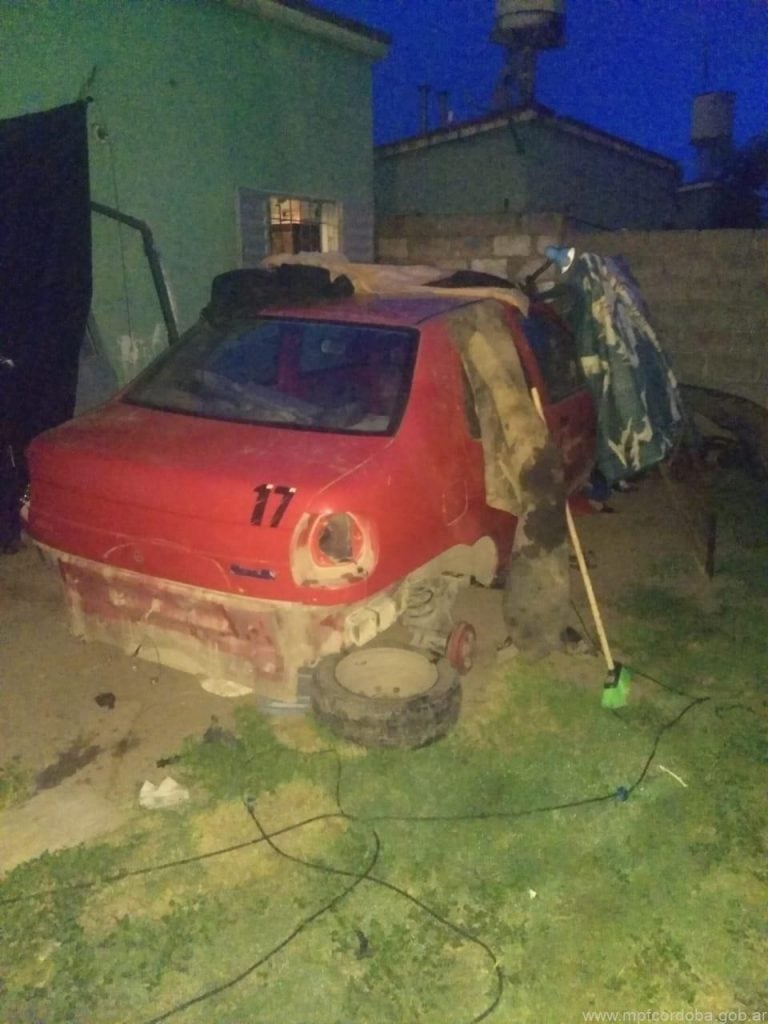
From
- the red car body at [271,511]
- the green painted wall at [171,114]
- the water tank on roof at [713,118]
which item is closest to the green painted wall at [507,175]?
the green painted wall at [171,114]

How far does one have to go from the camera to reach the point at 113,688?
13.5ft

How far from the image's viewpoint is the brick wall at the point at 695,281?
8430 mm

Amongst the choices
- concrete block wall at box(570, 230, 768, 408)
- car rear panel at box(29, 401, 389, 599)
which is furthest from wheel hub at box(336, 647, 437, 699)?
concrete block wall at box(570, 230, 768, 408)

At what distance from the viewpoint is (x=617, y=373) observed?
506 cm

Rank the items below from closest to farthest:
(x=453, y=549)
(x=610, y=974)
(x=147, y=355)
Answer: (x=610, y=974) < (x=453, y=549) < (x=147, y=355)

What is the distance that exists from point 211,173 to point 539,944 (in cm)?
741

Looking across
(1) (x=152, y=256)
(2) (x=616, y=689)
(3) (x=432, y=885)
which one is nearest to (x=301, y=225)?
(1) (x=152, y=256)

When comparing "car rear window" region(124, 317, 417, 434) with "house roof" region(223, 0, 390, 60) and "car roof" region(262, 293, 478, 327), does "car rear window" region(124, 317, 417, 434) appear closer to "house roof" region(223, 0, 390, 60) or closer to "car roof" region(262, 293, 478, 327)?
"car roof" region(262, 293, 478, 327)

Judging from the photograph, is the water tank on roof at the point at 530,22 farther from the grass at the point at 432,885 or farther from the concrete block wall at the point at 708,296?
the grass at the point at 432,885

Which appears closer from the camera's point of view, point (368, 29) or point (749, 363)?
point (749, 363)

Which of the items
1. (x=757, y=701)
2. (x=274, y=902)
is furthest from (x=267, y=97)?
(x=274, y=902)

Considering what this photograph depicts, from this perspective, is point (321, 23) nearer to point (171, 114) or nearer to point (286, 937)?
point (171, 114)

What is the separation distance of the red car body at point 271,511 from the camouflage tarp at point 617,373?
4.18 feet

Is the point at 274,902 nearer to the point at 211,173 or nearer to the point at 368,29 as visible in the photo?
the point at 211,173
